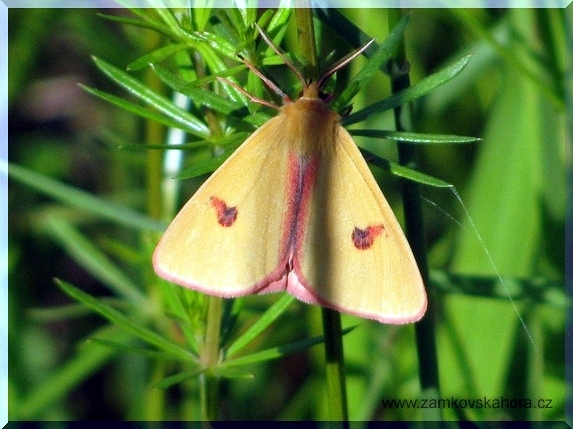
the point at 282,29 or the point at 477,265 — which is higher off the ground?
the point at 282,29

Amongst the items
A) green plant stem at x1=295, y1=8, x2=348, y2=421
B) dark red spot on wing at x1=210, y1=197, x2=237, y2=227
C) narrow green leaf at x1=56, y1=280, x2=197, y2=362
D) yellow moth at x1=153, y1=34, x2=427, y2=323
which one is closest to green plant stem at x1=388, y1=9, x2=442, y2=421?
yellow moth at x1=153, y1=34, x2=427, y2=323

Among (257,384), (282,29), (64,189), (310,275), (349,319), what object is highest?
(282,29)

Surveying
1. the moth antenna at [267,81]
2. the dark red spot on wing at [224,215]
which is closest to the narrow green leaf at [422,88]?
the moth antenna at [267,81]

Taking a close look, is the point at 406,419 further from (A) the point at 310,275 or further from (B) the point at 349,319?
(A) the point at 310,275

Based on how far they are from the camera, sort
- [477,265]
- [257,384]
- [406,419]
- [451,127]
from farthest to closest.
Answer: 1. [451,127]
2. [257,384]
3. [477,265]
4. [406,419]

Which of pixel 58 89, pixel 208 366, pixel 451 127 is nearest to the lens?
pixel 208 366

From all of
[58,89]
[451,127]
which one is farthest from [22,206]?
[451,127]

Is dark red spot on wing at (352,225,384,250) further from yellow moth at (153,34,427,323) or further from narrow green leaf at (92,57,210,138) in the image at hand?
narrow green leaf at (92,57,210,138)
